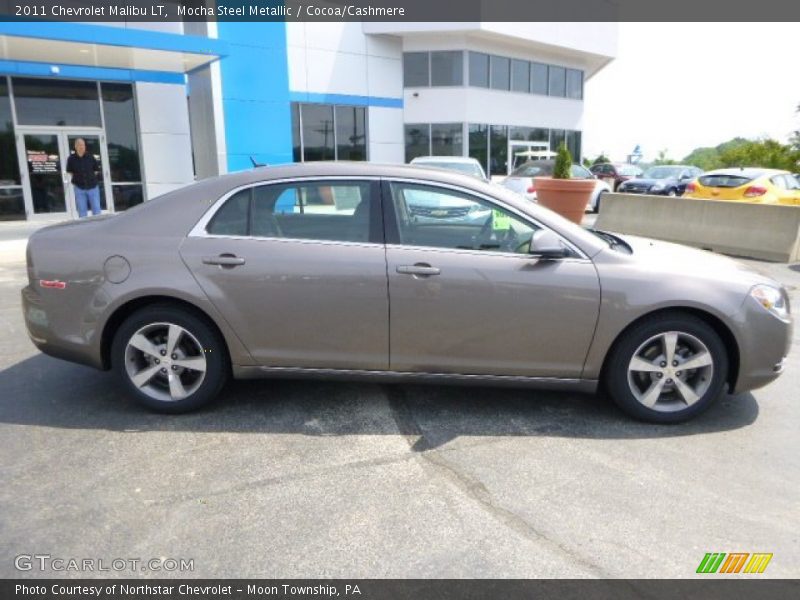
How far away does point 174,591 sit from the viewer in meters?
2.36

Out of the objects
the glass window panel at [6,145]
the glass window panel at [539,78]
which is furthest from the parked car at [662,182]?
the glass window panel at [6,145]

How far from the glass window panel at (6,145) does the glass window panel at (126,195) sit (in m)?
2.16

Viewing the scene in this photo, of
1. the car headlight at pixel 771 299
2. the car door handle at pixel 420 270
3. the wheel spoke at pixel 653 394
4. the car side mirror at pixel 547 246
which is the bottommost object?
the wheel spoke at pixel 653 394

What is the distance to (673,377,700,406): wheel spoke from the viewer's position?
3718 millimetres

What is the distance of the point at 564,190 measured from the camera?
1145cm

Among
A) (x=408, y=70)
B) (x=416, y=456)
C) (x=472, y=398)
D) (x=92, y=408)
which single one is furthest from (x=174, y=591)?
(x=408, y=70)

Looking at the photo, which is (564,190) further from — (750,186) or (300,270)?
(300,270)

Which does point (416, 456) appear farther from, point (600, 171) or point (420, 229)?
point (600, 171)

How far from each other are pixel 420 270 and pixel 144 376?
191 cm

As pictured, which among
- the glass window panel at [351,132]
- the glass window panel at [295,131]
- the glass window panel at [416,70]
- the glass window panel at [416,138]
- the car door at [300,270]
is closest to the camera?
the car door at [300,270]

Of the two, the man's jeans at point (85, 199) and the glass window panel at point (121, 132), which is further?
the glass window panel at point (121, 132)

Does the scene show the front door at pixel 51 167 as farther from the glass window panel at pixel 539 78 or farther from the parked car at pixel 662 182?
the glass window panel at pixel 539 78

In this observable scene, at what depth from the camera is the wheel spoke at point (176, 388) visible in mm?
3836

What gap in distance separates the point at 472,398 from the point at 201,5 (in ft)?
53.6
